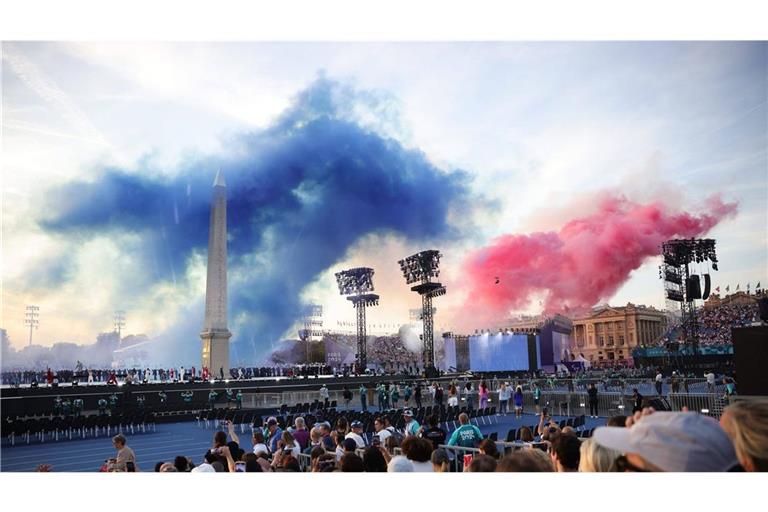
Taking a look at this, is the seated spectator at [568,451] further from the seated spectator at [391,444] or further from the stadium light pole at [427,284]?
the stadium light pole at [427,284]

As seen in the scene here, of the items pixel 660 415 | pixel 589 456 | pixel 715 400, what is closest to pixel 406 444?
pixel 589 456

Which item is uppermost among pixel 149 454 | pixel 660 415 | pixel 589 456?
pixel 660 415

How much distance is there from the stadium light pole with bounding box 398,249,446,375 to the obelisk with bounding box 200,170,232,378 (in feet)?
58.7

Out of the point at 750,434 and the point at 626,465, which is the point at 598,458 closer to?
the point at 626,465

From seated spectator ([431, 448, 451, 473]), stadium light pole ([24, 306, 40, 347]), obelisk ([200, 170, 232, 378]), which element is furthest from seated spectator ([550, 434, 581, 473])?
stadium light pole ([24, 306, 40, 347])

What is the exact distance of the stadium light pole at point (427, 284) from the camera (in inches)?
2058

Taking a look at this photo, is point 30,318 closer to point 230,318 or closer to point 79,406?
point 230,318

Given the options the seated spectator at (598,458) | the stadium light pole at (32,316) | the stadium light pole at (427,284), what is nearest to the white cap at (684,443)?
the seated spectator at (598,458)

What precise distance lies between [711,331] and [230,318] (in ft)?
247

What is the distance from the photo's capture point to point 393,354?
4715 inches

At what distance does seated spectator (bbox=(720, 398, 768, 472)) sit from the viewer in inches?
96.8

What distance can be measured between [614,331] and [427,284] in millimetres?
72047

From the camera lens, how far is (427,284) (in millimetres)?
52844

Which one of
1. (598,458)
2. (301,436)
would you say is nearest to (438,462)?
(598,458)
